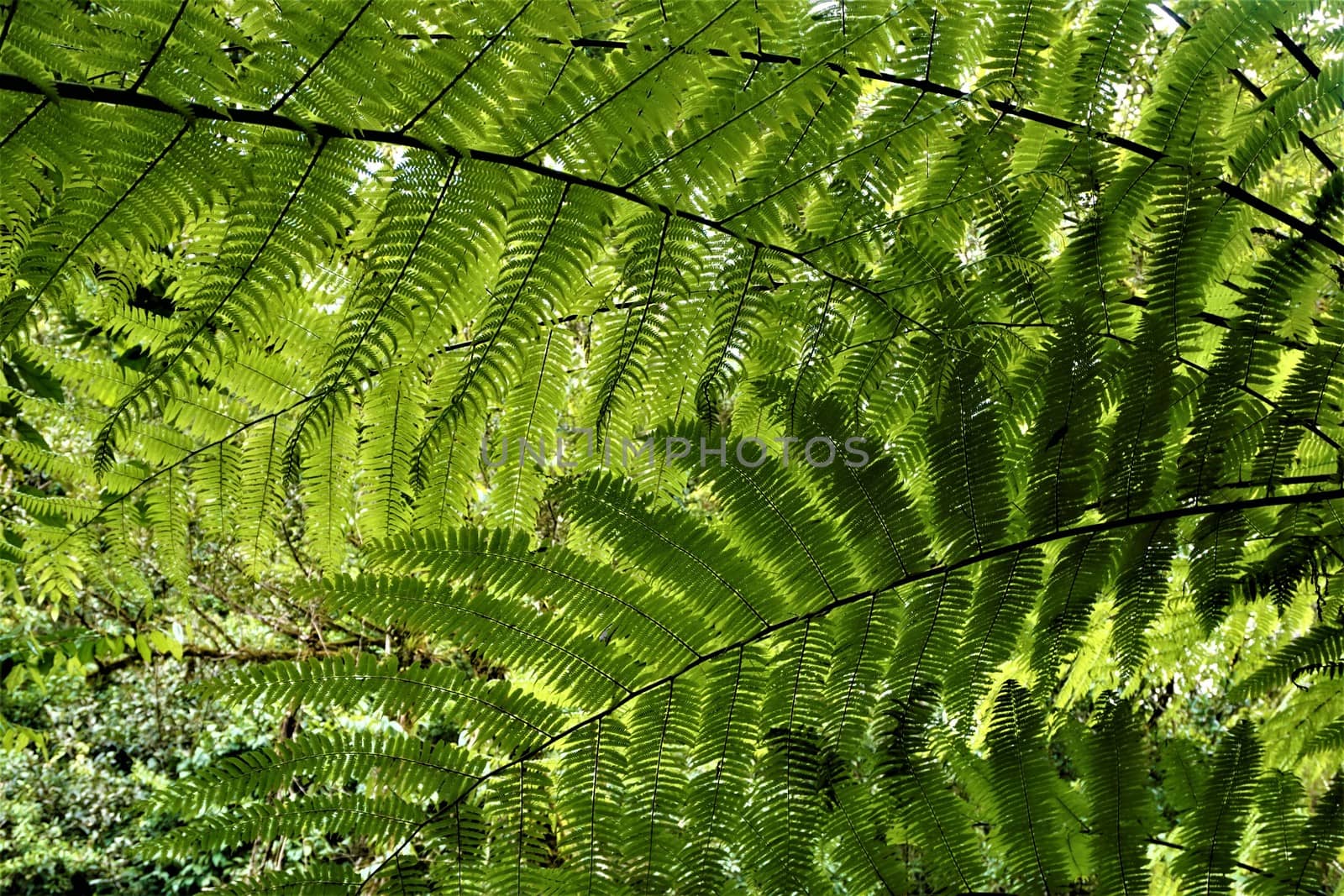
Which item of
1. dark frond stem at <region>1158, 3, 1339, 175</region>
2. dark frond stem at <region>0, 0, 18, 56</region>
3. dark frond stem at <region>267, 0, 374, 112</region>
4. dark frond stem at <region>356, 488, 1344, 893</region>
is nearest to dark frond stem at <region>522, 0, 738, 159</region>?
dark frond stem at <region>267, 0, 374, 112</region>

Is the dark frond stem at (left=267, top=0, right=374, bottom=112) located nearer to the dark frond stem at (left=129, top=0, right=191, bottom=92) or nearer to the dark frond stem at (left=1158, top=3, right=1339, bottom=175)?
the dark frond stem at (left=129, top=0, right=191, bottom=92)

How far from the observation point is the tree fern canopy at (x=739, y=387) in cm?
108

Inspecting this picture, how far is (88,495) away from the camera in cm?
515

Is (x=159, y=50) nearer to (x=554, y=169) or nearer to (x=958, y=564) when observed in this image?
(x=554, y=169)

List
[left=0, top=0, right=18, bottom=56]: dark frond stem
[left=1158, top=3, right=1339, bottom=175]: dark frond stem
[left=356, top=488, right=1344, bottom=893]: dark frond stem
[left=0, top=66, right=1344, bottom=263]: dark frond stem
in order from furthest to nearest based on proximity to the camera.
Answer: [left=1158, top=3, right=1339, bottom=175]: dark frond stem
[left=356, top=488, right=1344, bottom=893]: dark frond stem
[left=0, top=66, right=1344, bottom=263]: dark frond stem
[left=0, top=0, right=18, bottom=56]: dark frond stem

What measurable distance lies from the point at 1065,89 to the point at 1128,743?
110 cm

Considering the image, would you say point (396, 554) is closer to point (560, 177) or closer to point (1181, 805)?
point (560, 177)

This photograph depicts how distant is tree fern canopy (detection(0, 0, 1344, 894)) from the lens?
1.08 metres

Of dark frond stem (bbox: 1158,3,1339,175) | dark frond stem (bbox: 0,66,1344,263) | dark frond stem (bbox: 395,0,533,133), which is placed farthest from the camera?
dark frond stem (bbox: 1158,3,1339,175)

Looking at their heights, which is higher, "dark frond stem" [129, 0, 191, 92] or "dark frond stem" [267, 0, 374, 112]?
"dark frond stem" [267, 0, 374, 112]

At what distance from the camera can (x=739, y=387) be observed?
5.48ft

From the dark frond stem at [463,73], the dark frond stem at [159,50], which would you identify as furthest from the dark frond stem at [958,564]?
the dark frond stem at [159,50]

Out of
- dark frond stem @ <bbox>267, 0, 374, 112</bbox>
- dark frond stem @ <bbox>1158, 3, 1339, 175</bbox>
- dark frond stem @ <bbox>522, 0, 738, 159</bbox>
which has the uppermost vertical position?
dark frond stem @ <bbox>1158, 3, 1339, 175</bbox>

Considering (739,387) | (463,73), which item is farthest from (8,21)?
(739,387)
